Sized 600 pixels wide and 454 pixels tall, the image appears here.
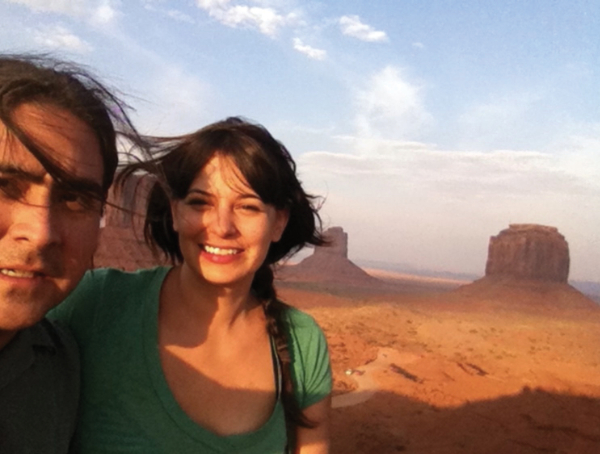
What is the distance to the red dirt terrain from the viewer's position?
6.61 m

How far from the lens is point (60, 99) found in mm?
A: 1097

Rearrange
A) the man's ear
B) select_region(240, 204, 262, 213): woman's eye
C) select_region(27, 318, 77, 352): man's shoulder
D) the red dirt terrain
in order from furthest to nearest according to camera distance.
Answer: the red dirt terrain
the man's ear
select_region(240, 204, 262, 213): woman's eye
select_region(27, 318, 77, 352): man's shoulder

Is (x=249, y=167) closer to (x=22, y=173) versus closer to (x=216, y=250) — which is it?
(x=216, y=250)

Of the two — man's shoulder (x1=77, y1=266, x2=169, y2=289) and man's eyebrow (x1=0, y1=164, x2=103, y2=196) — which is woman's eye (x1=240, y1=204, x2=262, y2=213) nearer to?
man's shoulder (x1=77, y1=266, x2=169, y2=289)

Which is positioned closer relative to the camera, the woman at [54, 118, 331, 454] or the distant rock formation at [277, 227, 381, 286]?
the woman at [54, 118, 331, 454]

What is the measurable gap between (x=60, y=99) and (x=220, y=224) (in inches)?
27.5

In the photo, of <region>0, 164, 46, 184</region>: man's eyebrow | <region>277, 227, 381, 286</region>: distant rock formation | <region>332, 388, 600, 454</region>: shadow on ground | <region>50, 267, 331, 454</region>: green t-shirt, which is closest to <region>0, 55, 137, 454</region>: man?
<region>0, 164, 46, 184</region>: man's eyebrow

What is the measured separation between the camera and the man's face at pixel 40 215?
1.00 metres

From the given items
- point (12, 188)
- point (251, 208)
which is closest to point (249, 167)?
point (251, 208)

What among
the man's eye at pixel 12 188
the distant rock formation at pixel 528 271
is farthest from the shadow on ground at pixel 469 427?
the distant rock formation at pixel 528 271

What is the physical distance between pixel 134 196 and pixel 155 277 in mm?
331

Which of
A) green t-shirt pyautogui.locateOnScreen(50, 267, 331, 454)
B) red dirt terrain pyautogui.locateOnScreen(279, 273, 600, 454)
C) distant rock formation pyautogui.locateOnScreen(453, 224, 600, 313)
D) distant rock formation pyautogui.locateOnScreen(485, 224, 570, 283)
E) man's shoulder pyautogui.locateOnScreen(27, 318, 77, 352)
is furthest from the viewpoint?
distant rock formation pyautogui.locateOnScreen(485, 224, 570, 283)

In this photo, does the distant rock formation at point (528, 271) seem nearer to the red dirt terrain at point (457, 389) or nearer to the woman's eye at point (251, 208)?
the red dirt terrain at point (457, 389)

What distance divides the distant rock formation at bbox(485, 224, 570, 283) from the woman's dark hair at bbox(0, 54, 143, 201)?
51.3 meters
